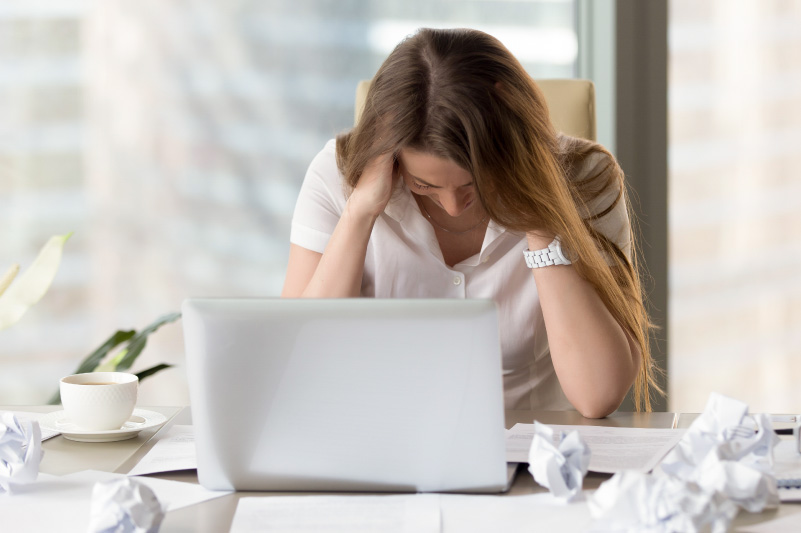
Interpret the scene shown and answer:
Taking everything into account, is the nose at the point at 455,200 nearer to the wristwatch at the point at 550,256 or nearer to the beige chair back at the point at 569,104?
the wristwatch at the point at 550,256

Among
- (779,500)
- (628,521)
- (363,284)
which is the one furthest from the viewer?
(363,284)

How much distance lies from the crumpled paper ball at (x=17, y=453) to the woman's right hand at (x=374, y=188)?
58 centimetres

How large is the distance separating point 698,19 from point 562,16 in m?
0.38

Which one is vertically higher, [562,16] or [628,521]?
[562,16]

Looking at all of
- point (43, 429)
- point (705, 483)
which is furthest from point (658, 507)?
point (43, 429)

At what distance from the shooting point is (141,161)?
7.02 ft

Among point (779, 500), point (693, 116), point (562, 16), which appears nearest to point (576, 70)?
point (562, 16)

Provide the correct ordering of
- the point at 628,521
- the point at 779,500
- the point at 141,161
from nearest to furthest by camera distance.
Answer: the point at 628,521 → the point at 779,500 → the point at 141,161

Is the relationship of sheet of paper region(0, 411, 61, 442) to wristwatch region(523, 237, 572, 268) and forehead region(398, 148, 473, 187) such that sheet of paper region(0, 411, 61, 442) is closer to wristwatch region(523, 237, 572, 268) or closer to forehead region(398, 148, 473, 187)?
forehead region(398, 148, 473, 187)

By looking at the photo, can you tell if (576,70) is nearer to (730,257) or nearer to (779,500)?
(730,257)

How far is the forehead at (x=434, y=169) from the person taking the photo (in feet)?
3.57

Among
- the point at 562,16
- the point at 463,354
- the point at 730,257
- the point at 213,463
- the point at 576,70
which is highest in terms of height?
the point at 562,16

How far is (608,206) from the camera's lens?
1.29 m

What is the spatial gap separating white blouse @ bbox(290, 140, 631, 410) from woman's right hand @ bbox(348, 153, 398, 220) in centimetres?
9
